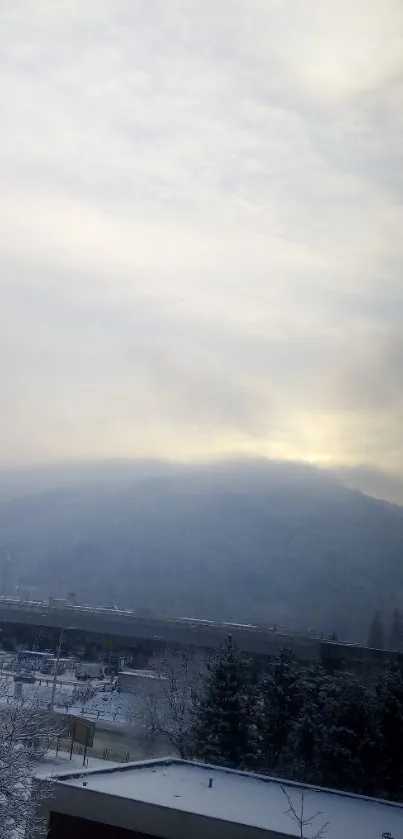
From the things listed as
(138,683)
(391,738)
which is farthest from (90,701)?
(391,738)

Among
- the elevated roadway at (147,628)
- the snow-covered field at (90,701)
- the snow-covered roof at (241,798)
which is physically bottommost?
the snow-covered field at (90,701)

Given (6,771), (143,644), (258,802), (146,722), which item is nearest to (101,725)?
(146,722)

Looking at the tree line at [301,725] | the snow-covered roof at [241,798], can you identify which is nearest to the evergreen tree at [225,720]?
the tree line at [301,725]

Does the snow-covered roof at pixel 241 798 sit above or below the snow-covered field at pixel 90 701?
above

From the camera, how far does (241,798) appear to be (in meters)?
17.0

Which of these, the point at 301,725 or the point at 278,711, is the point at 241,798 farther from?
the point at 278,711

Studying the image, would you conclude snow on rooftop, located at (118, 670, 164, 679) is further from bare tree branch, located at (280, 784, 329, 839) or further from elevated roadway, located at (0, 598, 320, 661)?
bare tree branch, located at (280, 784, 329, 839)

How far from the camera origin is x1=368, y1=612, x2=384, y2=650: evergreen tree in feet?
164

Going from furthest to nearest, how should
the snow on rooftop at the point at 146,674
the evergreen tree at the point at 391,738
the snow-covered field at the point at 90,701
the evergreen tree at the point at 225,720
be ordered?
the snow on rooftop at the point at 146,674
the snow-covered field at the point at 90,701
the evergreen tree at the point at 225,720
the evergreen tree at the point at 391,738

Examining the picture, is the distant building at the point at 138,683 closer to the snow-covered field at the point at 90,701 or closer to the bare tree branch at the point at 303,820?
the snow-covered field at the point at 90,701

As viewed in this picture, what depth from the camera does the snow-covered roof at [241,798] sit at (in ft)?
50.6

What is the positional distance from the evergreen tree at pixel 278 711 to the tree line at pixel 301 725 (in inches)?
1.3

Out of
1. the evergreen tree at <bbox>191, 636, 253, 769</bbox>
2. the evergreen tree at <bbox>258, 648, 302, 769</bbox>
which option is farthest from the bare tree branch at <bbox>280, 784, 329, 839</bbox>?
the evergreen tree at <bbox>258, 648, 302, 769</bbox>

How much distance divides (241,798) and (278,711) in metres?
10.4
